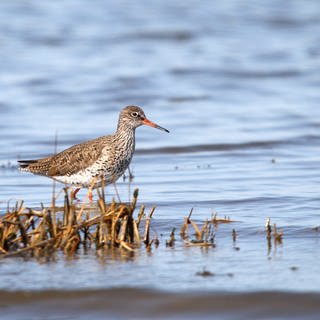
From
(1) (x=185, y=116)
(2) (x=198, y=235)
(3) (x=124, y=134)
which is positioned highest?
(1) (x=185, y=116)

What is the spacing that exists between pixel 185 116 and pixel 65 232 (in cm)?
942

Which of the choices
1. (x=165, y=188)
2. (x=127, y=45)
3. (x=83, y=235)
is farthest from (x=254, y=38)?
(x=83, y=235)

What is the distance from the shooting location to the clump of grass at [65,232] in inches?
284

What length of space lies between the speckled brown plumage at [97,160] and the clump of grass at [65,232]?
244cm

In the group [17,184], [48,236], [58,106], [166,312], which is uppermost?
[58,106]

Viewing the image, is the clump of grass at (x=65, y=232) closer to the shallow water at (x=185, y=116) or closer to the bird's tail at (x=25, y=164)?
the shallow water at (x=185, y=116)

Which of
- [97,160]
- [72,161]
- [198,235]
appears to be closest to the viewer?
[198,235]

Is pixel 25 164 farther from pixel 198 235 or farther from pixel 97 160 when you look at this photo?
pixel 198 235

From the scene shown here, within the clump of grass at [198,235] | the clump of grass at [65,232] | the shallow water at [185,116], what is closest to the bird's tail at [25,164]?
the shallow water at [185,116]

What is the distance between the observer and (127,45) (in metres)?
24.9

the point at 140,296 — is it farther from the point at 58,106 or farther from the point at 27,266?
the point at 58,106

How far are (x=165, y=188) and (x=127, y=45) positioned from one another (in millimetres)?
14632

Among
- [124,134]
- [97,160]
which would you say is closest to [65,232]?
[97,160]

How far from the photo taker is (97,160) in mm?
10227
